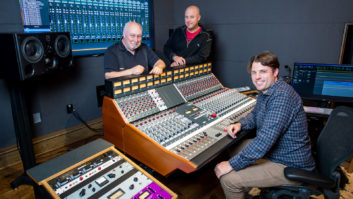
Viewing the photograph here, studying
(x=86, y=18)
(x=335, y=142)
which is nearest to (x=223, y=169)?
(x=335, y=142)

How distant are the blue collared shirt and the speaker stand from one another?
69.4 inches

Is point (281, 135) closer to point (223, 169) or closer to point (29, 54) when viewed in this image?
point (223, 169)

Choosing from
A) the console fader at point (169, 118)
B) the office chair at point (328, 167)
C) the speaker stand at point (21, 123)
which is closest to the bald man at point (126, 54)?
the console fader at point (169, 118)

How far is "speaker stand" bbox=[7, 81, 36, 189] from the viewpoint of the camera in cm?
194

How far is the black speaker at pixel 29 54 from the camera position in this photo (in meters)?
1.60

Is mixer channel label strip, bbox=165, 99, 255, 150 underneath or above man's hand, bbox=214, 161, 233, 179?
above

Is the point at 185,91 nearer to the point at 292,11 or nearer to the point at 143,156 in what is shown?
the point at 143,156

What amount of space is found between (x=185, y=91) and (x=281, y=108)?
95 cm

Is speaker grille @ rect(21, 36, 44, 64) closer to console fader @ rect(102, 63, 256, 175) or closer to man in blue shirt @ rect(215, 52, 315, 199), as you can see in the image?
console fader @ rect(102, 63, 256, 175)

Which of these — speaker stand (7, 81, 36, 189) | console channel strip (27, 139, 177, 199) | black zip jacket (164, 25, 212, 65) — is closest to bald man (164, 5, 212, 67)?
black zip jacket (164, 25, 212, 65)

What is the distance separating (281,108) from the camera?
1455 millimetres

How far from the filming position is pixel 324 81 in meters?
2.32

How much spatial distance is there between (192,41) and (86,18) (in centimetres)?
136

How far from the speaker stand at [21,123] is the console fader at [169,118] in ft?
2.38
